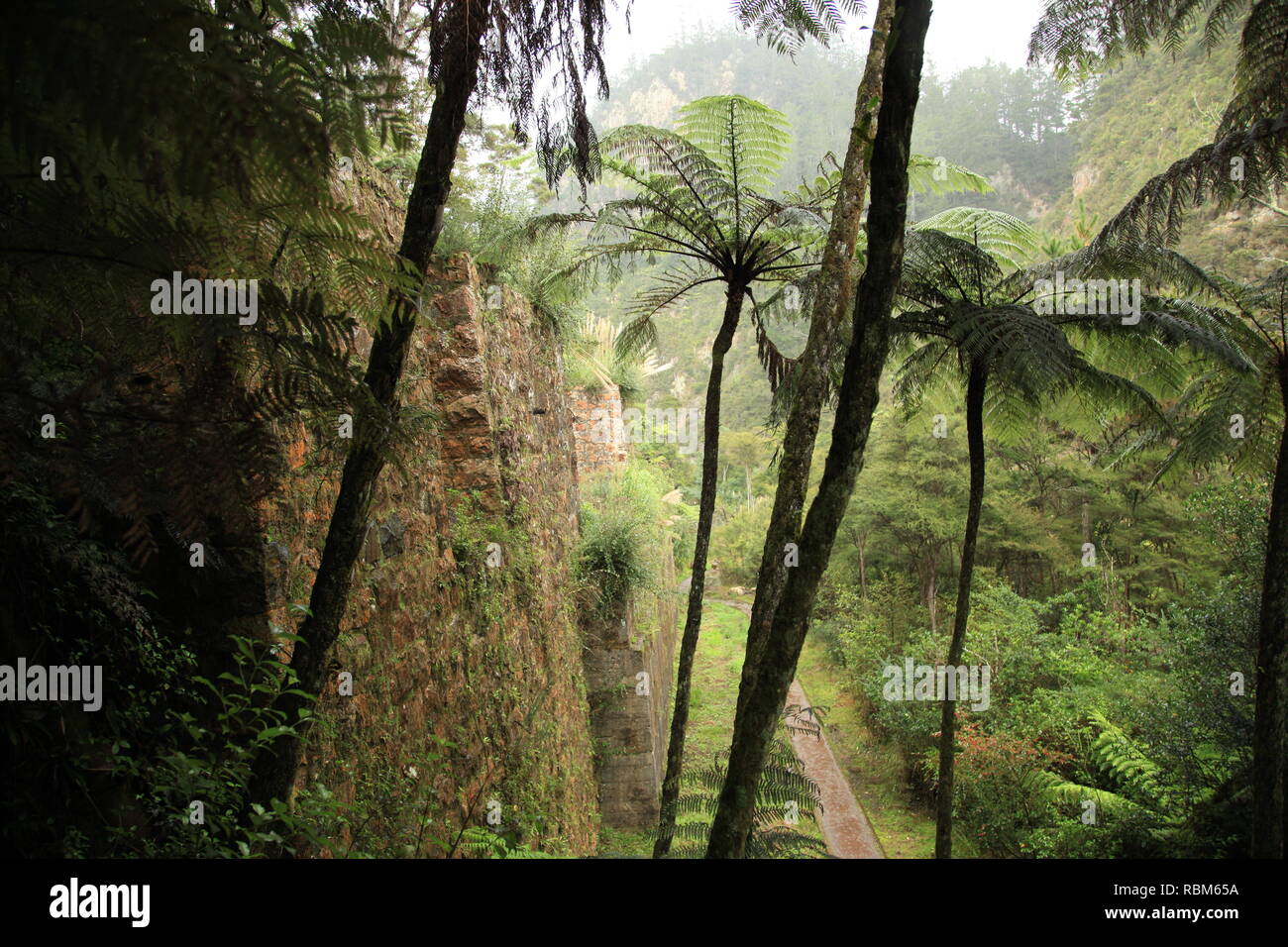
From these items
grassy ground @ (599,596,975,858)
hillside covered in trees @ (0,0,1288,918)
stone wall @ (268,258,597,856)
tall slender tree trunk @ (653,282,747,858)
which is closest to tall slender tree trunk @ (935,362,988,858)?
hillside covered in trees @ (0,0,1288,918)

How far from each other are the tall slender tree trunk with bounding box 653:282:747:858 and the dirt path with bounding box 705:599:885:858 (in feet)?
14.4

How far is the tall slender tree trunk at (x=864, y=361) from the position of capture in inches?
108

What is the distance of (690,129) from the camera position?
20.1 ft

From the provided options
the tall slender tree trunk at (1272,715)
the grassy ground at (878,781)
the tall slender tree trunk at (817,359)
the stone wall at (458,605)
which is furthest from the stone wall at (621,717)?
the tall slender tree trunk at (1272,715)

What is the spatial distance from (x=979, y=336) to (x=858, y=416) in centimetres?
340

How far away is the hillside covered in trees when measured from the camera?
2.11m

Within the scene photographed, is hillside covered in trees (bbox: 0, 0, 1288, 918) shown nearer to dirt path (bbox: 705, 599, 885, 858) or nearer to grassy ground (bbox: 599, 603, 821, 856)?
dirt path (bbox: 705, 599, 885, 858)

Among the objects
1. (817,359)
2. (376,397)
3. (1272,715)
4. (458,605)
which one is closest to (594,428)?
(458,605)

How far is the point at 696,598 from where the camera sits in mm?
5871

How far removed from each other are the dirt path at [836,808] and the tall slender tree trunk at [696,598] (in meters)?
4.39

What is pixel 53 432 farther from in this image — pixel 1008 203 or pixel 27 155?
pixel 1008 203

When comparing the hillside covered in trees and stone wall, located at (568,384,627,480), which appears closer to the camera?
the hillside covered in trees

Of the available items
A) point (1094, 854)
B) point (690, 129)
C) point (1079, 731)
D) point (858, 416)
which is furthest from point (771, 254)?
point (1079, 731)

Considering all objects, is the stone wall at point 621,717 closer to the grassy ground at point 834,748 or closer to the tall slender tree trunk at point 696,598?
the grassy ground at point 834,748
